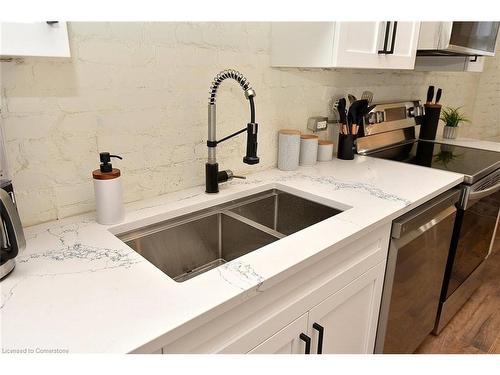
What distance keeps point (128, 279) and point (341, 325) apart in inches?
29.0

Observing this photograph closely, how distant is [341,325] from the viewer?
1.18 meters

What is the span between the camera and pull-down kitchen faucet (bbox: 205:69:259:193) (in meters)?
1.14

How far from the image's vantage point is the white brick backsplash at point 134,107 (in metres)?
0.97

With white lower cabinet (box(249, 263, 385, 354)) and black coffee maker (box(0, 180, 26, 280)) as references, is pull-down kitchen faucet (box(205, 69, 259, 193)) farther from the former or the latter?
black coffee maker (box(0, 180, 26, 280))

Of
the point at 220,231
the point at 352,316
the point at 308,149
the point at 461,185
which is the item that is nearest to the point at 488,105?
the point at 461,185

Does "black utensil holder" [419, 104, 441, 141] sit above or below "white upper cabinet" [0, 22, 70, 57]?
below

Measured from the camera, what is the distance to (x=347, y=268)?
1108 millimetres

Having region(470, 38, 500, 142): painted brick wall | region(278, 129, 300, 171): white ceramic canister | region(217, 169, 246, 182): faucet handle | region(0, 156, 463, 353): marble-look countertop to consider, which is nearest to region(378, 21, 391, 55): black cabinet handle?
region(278, 129, 300, 171): white ceramic canister

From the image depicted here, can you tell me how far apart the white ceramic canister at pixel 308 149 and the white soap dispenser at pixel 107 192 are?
0.92 meters

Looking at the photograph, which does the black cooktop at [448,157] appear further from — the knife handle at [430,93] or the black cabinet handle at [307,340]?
the black cabinet handle at [307,340]

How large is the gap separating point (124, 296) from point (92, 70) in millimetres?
670

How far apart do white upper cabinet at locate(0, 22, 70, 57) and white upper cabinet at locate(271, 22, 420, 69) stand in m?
0.83

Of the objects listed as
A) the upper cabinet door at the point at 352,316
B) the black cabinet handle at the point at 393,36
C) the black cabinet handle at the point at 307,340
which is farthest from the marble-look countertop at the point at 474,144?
the black cabinet handle at the point at 307,340
